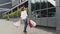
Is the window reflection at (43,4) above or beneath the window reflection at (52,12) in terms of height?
above

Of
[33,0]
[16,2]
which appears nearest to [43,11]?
[33,0]

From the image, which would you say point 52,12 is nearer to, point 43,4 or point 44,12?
point 44,12

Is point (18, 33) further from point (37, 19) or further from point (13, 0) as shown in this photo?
point (13, 0)

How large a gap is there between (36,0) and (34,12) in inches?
44.1

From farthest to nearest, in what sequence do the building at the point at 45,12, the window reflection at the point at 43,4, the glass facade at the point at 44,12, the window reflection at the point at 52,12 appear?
the window reflection at the point at 43,4, the window reflection at the point at 52,12, the glass facade at the point at 44,12, the building at the point at 45,12

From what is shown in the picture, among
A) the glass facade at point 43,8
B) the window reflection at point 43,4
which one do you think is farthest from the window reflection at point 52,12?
the window reflection at point 43,4

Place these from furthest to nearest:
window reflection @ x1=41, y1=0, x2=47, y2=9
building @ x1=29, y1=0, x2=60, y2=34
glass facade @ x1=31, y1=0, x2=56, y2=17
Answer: window reflection @ x1=41, y1=0, x2=47, y2=9, glass facade @ x1=31, y1=0, x2=56, y2=17, building @ x1=29, y1=0, x2=60, y2=34

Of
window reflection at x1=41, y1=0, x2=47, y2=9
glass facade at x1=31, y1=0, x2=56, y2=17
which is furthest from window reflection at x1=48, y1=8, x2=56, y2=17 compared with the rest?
window reflection at x1=41, y1=0, x2=47, y2=9

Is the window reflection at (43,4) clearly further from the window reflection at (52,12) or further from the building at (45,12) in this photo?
the window reflection at (52,12)

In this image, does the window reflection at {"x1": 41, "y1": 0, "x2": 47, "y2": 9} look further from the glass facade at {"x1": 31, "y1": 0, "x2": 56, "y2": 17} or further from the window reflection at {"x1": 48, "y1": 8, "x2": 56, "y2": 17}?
the window reflection at {"x1": 48, "y1": 8, "x2": 56, "y2": 17}

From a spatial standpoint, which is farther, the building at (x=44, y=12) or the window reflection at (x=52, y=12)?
the window reflection at (x=52, y=12)

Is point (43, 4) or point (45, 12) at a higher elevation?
point (43, 4)

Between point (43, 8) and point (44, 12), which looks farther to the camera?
point (43, 8)

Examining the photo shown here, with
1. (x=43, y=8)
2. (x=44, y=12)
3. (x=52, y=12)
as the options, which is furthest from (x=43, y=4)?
(x=52, y=12)
